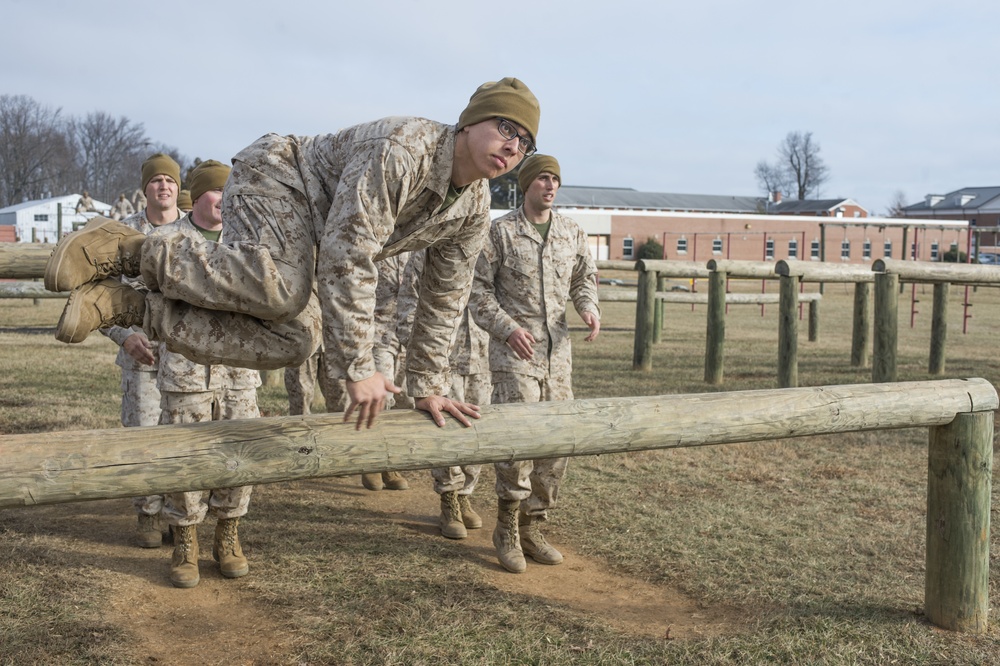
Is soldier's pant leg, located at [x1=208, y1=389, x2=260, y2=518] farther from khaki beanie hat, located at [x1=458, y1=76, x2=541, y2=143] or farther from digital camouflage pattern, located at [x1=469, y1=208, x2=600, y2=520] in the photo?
khaki beanie hat, located at [x1=458, y1=76, x2=541, y2=143]

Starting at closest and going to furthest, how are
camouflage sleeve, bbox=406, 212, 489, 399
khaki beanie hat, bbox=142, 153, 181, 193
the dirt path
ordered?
1. camouflage sleeve, bbox=406, 212, 489, 399
2. the dirt path
3. khaki beanie hat, bbox=142, 153, 181, 193

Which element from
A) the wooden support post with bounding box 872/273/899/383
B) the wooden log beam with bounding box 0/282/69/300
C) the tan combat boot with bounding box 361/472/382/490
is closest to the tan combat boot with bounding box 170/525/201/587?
the tan combat boot with bounding box 361/472/382/490

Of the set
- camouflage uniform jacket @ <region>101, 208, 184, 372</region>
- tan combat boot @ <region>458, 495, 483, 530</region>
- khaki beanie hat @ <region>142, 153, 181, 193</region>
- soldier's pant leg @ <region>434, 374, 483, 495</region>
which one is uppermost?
khaki beanie hat @ <region>142, 153, 181, 193</region>

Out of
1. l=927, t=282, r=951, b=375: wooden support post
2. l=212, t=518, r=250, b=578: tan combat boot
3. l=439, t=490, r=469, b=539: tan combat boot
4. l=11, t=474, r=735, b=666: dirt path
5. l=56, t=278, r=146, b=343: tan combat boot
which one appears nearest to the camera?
l=56, t=278, r=146, b=343: tan combat boot

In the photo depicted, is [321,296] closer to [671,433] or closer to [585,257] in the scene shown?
[671,433]

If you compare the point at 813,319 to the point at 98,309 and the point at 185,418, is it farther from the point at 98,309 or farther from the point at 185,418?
the point at 98,309

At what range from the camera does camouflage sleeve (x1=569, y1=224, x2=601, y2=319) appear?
221 inches

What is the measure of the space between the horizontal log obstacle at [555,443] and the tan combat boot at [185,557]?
5.56 ft

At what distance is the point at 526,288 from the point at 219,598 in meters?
2.25

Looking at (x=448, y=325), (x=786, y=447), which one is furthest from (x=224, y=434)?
(x=786, y=447)

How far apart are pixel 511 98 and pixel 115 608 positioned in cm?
289

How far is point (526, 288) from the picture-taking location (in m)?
5.34

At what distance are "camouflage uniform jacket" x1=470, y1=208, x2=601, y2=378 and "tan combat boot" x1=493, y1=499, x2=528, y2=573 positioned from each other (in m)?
0.72

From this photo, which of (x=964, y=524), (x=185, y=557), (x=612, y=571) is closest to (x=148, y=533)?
(x=185, y=557)
